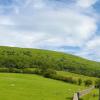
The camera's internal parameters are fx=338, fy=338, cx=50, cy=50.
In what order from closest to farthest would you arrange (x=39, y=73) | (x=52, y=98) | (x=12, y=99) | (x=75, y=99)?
(x=75, y=99) → (x=12, y=99) → (x=52, y=98) → (x=39, y=73)

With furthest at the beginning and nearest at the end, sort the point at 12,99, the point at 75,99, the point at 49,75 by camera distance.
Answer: the point at 49,75 < the point at 12,99 < the point at 75,99

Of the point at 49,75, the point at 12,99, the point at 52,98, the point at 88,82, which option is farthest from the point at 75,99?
the point at 49,75

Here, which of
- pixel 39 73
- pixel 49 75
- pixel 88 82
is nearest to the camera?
pixel 88 82

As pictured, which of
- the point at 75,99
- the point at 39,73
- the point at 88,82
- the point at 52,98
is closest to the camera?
the point at 75,99

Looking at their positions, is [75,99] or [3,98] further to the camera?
[3,98]

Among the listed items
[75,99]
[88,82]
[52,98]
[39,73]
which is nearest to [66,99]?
[52,98]

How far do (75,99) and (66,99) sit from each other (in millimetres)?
37373

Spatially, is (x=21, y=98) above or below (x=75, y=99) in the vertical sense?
below

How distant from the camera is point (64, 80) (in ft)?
373

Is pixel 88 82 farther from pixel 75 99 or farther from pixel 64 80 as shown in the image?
pixel 75 99

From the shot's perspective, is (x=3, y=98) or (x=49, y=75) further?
(x=49, y=75)

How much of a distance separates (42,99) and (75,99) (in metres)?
36.9

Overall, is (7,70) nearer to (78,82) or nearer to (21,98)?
(78,82)

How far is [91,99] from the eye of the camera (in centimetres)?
5056
